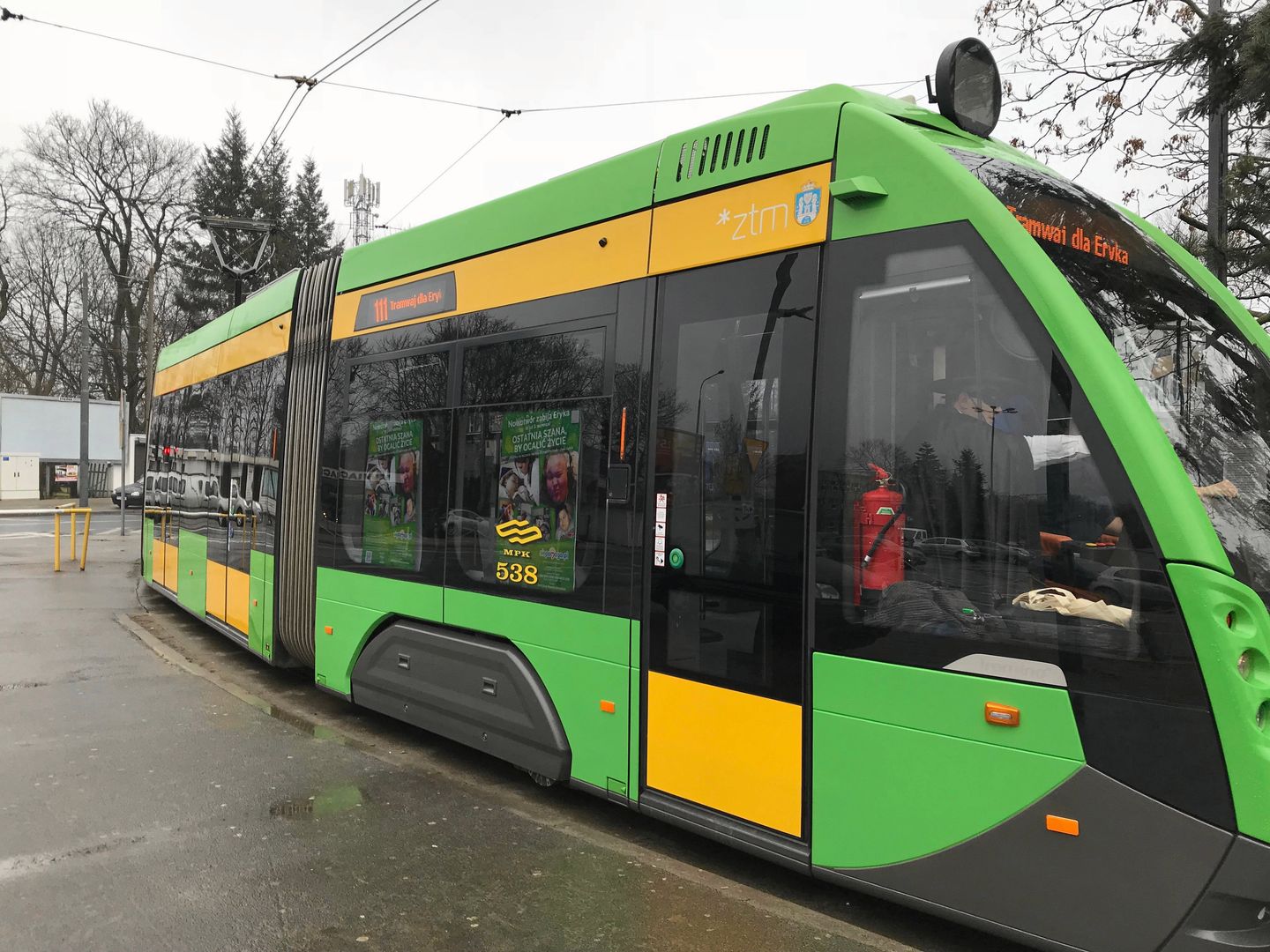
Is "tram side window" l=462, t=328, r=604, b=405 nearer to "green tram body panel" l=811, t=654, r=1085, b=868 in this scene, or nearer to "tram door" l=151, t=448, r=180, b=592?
"green tram body panel" l=811, t=654, r=1085, b=868

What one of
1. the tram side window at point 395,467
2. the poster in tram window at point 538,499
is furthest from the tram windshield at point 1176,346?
the tram side window at point 395,467

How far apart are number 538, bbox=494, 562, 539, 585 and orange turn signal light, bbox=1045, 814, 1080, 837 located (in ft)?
8.93

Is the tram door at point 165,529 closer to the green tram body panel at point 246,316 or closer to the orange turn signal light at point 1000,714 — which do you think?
the green tram body panel at point 246,316

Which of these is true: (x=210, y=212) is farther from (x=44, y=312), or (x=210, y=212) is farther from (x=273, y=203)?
(x=44, y=312)

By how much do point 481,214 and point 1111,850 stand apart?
14.8 feet

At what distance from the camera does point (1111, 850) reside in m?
2.84

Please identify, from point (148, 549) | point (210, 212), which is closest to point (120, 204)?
point (210, 212)

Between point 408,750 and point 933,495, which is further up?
point 933,495

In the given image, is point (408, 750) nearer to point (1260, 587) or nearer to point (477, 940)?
point (477, 940)

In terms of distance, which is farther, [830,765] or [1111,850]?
[830,765]

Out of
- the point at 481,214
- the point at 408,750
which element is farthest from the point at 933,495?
the point at 408,750

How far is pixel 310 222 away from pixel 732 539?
50.8 m

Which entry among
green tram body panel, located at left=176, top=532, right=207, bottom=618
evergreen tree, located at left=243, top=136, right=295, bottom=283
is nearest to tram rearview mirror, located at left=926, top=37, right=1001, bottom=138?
green tram body panel, located at left=176, top=532, right=207, bottom=618

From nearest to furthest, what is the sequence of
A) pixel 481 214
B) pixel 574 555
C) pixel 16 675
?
pixel 574 555
pixel 481 214
pixel 16 675
